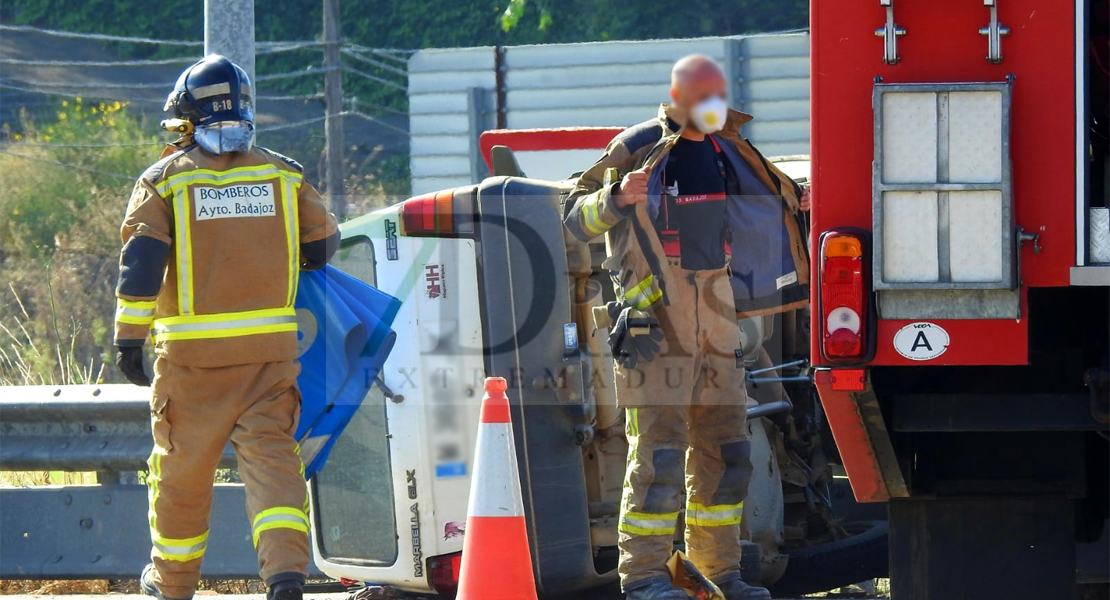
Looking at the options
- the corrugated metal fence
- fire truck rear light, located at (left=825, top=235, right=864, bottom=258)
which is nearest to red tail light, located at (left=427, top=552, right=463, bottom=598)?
fire truck rear light, located at (left=825, top=235, right=864, bottom=258)

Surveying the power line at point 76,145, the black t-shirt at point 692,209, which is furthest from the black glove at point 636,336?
the power line at point 76,145

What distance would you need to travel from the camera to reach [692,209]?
196 inches

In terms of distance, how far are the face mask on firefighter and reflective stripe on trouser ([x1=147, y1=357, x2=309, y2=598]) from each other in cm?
160

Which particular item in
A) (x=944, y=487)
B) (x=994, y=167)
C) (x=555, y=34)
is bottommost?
(x=944, y=487)

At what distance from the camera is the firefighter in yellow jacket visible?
16.0 ft

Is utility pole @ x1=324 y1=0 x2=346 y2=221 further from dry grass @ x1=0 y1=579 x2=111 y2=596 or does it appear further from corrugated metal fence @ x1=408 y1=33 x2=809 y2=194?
dry grass @ x1=0 y1=579 x2=111 y2=596

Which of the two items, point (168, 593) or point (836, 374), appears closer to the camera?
point (836, 374)

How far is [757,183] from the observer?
16.9 ft

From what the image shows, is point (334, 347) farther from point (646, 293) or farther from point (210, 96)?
point (646, 293)

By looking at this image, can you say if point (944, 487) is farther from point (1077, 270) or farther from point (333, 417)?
point (333, 417)

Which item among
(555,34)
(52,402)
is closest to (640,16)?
(555,34)

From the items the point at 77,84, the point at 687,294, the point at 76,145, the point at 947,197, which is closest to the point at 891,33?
the point at 947,197

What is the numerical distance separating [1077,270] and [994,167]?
1.10 feet

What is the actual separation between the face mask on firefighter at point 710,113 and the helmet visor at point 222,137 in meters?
1.46
